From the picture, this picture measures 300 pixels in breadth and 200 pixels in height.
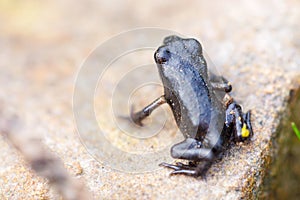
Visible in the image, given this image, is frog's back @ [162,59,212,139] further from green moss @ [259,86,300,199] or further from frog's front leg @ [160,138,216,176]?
green moss @ [259,86,300,199]

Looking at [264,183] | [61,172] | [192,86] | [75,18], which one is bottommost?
[61,172]

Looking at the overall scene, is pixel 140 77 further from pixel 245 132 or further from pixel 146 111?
pixel 245 132

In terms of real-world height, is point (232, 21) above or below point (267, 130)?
above

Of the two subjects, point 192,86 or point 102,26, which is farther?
point 102,26

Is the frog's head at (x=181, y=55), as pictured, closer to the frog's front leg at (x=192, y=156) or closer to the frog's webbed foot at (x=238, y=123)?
the frog's webbed foot at (x=238, y=123)

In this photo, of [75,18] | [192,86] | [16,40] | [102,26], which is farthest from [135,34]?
[192,86]

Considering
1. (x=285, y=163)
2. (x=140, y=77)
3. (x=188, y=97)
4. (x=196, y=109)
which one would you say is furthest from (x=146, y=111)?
(x=285, y=163)

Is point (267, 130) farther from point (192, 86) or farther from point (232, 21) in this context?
point (232, 21)

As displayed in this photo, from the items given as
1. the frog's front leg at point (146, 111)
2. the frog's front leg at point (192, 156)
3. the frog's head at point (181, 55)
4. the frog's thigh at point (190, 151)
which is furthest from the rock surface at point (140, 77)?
the frog's head at point (181, 55)
